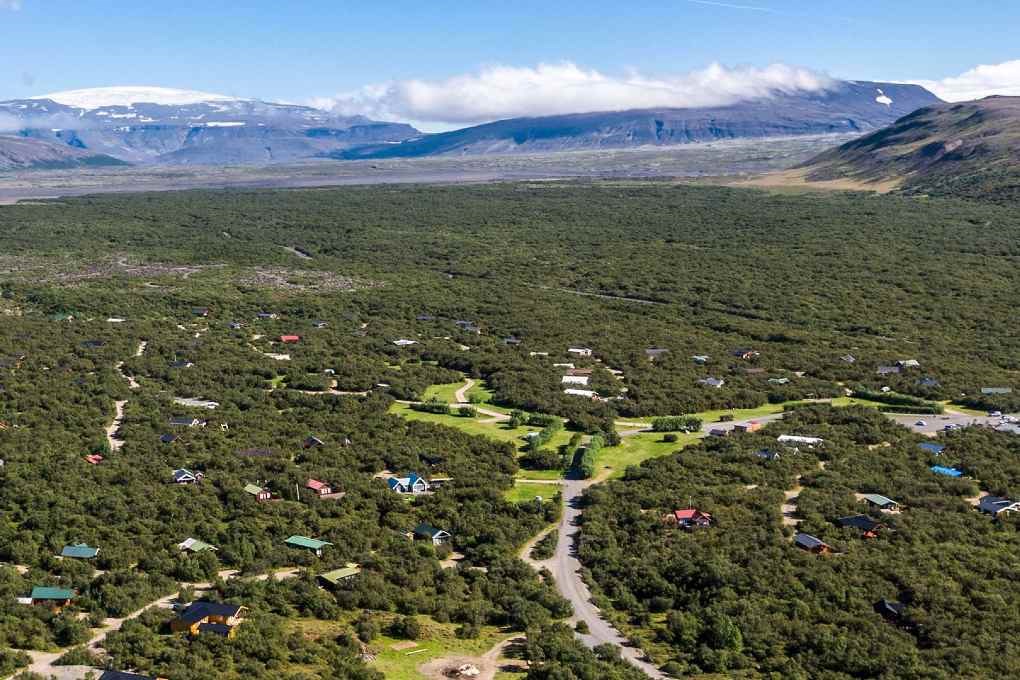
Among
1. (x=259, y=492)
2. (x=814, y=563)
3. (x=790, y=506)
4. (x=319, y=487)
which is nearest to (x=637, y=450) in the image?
(x=790, y=506)

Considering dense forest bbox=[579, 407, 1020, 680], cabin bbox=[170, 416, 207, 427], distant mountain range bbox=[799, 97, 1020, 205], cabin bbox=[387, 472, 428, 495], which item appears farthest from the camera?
distant mountain range bbox=[799, 97, 1020, 205]

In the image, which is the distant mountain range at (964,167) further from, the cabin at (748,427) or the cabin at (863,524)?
the cabin at (863,524)

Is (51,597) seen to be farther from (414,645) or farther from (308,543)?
(414,645)

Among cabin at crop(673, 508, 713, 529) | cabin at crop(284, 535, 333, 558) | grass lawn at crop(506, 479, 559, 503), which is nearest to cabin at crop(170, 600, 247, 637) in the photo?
cabin at crop(284, 535, 333, 558)

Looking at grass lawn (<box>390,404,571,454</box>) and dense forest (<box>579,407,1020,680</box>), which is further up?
grass lawn (<box>390,404,571,454</box>)

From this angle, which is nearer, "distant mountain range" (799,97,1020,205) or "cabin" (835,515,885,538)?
"cabin" (835,515,885,538)

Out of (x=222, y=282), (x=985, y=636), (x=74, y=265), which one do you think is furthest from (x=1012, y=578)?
(x=74, y=265)

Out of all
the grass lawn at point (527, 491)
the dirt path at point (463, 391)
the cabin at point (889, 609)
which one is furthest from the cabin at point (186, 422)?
the cabin at point (889, 609)

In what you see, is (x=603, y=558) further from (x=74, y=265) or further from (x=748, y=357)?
(x=74, y=265)

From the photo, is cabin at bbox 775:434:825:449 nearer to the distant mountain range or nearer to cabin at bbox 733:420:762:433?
cabin at bbox 733:420:762:433
